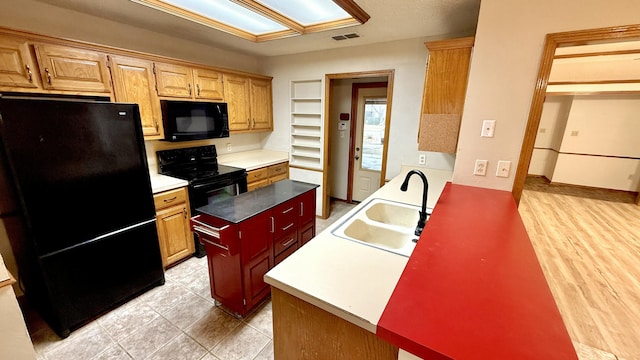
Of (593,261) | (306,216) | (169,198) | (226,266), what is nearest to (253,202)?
(226,266)

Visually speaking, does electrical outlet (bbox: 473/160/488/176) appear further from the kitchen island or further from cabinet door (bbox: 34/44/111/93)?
cabinet door (bbox: 34/44/111/93)

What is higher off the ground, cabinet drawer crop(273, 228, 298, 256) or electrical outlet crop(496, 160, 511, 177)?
electrical outlet crop(496, 160, 511, 177)

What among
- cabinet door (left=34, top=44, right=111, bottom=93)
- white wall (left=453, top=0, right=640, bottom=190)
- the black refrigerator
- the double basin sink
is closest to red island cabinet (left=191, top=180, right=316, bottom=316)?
the black refrigerator

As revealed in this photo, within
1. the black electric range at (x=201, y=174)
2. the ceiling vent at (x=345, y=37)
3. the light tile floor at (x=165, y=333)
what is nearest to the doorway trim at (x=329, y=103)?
the ceiling vent at (x=345, y=37)

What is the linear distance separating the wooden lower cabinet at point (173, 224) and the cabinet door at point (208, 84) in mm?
1159

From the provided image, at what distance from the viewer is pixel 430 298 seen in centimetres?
78

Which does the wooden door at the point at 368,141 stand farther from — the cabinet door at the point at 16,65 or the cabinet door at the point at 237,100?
the cabinet door at the point at 16,65

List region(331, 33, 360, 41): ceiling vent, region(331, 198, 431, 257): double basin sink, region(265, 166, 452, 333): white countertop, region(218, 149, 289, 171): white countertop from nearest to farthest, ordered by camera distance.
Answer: region(265, 166, 452, 333): white countertop, region(331, 198, 431, 257): double basin sink, region(331, 33, 360, 41): ceiling vent, region(218, 149, 289, 171): white countertop

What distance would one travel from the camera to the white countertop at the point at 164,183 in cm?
222

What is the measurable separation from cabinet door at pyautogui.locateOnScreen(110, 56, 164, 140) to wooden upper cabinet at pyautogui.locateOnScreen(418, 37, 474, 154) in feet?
8.35

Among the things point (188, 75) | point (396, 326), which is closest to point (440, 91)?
point (396, 326)

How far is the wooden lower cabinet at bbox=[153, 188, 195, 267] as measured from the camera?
7.50 feet

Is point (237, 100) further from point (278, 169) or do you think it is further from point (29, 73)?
point (29, 73)

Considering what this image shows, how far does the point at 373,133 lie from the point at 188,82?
2.72 meters
